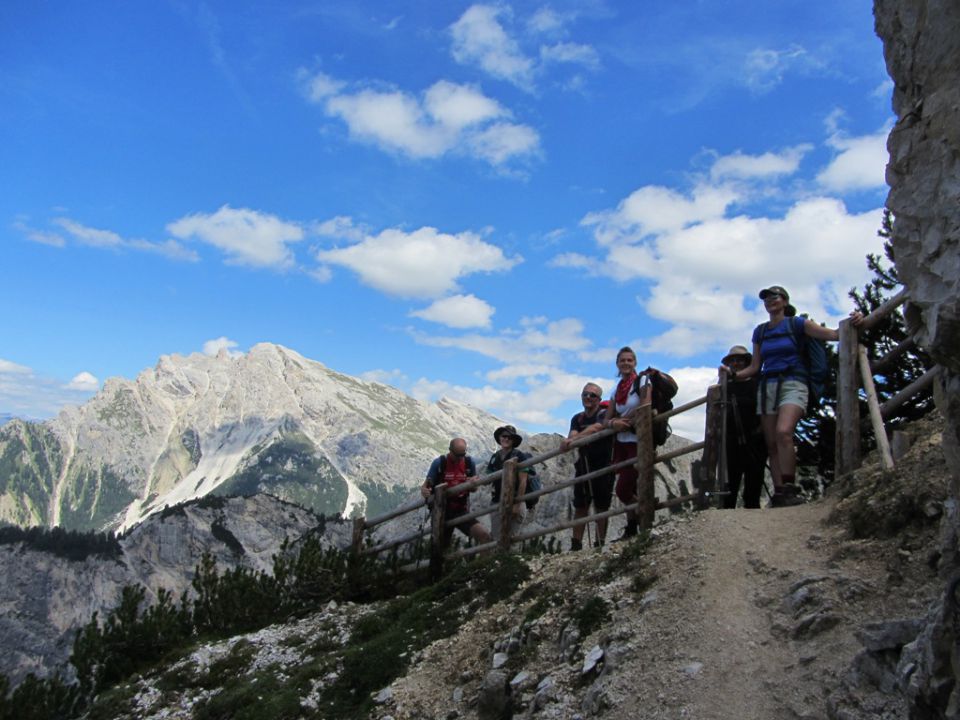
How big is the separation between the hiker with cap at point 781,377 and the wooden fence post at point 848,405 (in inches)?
5.4

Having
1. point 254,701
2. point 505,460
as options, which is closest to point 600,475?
point 505,460

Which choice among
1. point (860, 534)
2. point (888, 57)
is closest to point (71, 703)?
point (860, 534)

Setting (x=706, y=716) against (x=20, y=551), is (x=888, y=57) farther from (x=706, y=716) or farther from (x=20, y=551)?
(x=20, y=551)

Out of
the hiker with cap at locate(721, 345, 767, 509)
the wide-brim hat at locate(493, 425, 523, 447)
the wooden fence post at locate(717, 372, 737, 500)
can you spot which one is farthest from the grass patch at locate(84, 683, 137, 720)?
the hiker with cap at locate(721, 345, 767, 509)

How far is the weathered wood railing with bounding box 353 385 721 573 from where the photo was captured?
939 centimetres

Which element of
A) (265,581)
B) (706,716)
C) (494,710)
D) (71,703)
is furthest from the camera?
(265,581)

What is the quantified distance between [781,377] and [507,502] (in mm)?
4161

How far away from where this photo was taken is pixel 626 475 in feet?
32.8

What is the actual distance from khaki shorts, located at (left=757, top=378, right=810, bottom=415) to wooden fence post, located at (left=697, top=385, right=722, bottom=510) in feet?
1.69

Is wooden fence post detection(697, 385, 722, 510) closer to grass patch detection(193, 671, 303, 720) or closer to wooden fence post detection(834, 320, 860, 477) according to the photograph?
wooden fence post detection(834, 320, 860, 477)

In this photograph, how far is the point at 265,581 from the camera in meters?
13.4

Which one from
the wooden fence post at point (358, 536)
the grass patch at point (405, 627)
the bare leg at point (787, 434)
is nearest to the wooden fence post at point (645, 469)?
the bare leg at point (787, 434)

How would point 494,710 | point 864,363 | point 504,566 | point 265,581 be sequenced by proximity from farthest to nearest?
1. point 265,581
2. point 504,566
3. point 864,363
4. point 494,710

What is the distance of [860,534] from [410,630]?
520 cm
